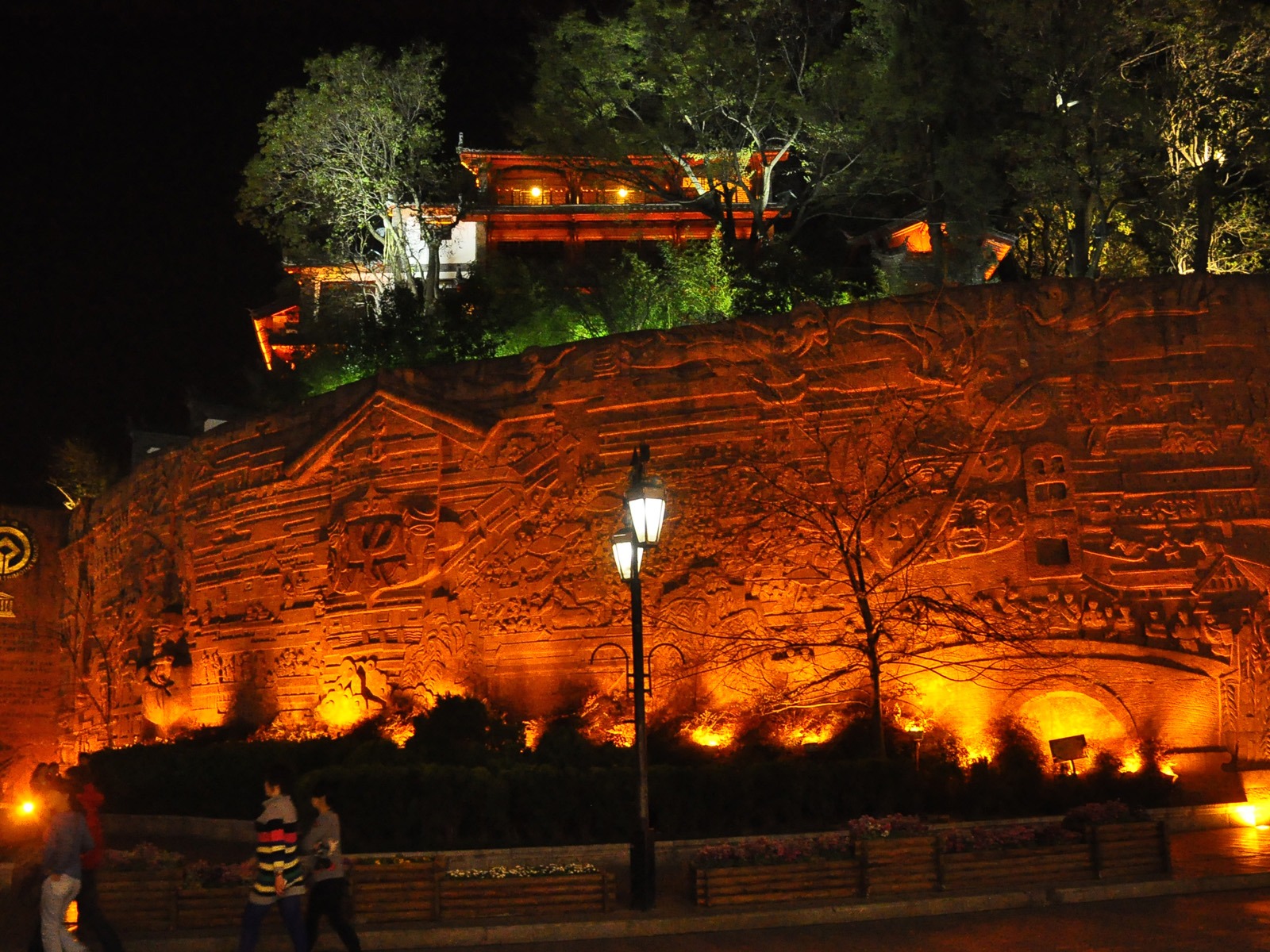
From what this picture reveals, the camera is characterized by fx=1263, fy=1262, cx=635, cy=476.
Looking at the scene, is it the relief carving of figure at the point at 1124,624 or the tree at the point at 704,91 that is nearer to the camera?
the relief carving of figure at the point at 1124,624

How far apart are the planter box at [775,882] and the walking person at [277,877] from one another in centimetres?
304

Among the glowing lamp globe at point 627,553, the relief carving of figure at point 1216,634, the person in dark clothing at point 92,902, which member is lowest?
the person in dark clothing at point 92,902

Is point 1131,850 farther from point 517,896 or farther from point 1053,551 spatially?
point 1053,551

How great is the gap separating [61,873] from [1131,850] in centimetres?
750

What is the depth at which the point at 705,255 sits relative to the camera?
22.2 m

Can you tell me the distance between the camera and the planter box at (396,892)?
29.1 ft

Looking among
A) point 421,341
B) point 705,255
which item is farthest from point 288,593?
point 705,255

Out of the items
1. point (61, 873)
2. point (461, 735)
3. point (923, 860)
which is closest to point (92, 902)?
point (61, 873)

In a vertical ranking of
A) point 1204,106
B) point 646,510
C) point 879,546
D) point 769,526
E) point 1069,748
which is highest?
point 1204,106

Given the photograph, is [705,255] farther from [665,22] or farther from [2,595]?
[2,595]

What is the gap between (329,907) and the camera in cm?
749

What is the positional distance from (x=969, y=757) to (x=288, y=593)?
9944 millimetres

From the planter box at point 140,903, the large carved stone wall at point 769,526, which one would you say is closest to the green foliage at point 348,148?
the large carved stone wall at point 769,526

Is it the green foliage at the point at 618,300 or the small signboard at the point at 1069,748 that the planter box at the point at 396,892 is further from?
the green foliage at the point at 618,300
